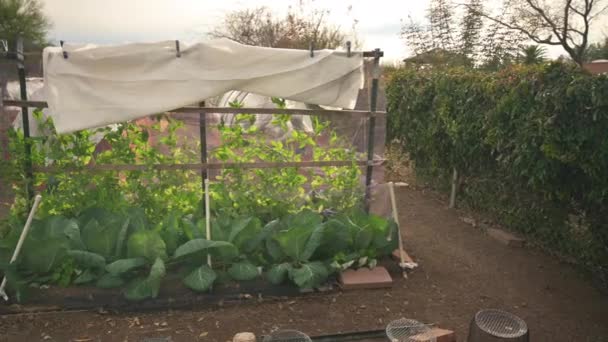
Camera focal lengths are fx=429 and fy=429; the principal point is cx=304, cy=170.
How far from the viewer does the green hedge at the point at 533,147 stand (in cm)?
296

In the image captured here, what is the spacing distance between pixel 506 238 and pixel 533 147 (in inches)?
54.1

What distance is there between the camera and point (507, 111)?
3.71 metres

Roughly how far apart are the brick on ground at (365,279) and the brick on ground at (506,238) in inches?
62.9

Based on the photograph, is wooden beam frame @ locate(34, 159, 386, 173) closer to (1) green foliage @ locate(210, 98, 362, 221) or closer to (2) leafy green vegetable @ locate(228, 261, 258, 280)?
(1) green foliage @ locate(210, 98, 362, 221)

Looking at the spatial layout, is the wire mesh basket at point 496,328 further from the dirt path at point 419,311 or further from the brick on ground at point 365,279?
the brick on ground at point 365,279

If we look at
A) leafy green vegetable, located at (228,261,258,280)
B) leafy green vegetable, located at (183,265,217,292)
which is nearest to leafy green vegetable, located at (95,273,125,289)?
leafy green vegetable, located at (183,265,217,292)

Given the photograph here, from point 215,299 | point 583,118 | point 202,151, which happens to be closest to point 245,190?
point 202,151

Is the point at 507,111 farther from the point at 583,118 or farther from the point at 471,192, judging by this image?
the point at 471,192

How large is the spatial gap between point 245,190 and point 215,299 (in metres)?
1.03

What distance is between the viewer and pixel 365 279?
11.2 ft

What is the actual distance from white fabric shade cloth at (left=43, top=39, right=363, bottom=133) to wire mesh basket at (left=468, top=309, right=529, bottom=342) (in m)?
2.25

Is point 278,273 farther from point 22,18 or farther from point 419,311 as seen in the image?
point 22,18

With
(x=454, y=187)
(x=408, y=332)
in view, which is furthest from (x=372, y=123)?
(x=454, y=187)

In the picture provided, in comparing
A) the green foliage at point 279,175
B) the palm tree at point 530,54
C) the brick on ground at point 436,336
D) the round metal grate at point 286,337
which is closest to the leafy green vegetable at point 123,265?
the green foliage at point 279,175
